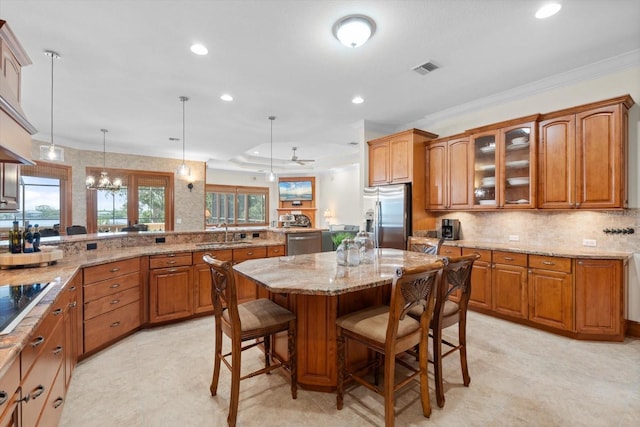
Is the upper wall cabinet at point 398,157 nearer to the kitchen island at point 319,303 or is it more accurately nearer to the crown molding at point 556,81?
the crown molding at point 556,81

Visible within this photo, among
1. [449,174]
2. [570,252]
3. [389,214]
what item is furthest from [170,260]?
[570,252]

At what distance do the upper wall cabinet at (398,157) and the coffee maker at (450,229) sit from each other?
776 millimetres

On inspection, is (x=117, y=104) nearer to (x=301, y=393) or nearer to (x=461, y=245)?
(x=301, y=393)

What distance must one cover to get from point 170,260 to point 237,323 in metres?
2.02

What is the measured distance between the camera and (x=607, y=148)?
311cm

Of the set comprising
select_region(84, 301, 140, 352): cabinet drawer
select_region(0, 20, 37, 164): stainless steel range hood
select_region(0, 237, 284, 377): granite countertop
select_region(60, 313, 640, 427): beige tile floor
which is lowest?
select_region(60, 313, 640, 427): beige tile floor

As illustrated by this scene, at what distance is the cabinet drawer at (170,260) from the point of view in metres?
3.39

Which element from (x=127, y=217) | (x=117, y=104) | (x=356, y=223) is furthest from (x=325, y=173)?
(x=117, y=104)

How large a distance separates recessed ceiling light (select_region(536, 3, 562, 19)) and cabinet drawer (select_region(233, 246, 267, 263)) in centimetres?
Answer: 375

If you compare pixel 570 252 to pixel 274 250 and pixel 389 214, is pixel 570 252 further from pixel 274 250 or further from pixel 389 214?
pixel 274 250

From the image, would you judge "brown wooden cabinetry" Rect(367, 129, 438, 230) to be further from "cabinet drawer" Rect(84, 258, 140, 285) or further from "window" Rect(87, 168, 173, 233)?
"window" Rect(87, 168, 173, 233)

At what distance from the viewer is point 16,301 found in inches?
58.2

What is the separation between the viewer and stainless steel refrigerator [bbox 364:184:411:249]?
4.57 m

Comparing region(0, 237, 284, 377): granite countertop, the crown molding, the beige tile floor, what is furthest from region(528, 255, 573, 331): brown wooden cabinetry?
region(0, 237, 284, 377): granite countertop
